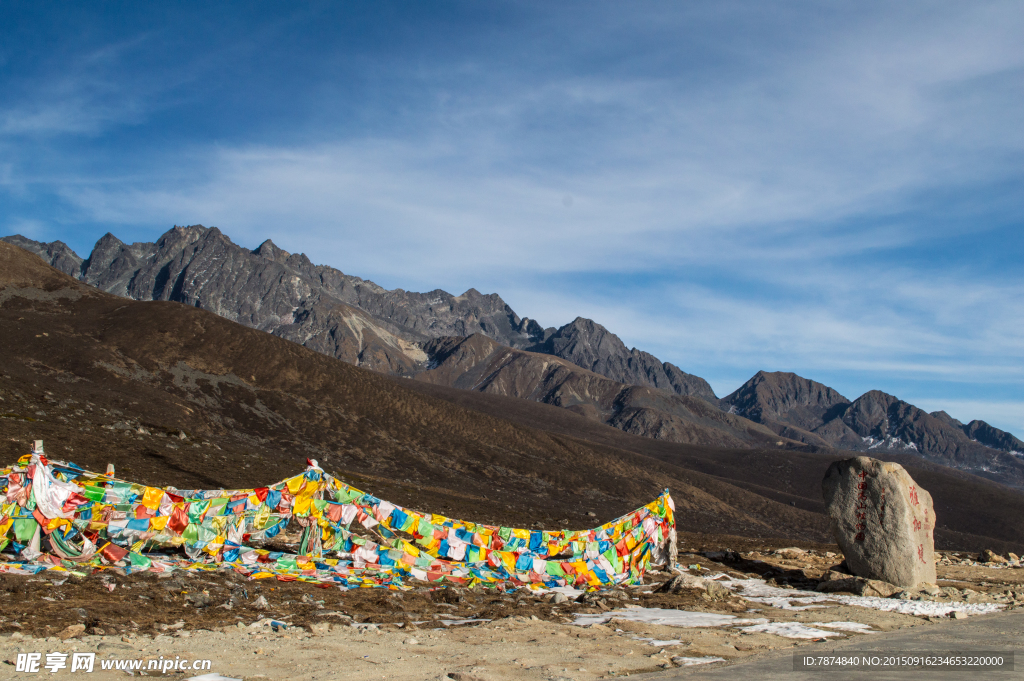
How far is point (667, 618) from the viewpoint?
10.6 metres

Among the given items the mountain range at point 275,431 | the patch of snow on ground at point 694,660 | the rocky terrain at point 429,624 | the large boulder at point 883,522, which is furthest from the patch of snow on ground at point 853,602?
the mountain range at point 275,431

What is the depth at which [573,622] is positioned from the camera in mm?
10039

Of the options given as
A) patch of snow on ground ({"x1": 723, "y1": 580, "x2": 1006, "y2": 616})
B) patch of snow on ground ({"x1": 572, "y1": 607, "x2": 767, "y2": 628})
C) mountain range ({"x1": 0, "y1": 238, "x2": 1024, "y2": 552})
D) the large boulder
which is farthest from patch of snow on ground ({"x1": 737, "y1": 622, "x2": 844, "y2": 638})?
mountain range ({"x1": 0, "y1": 238, "x2": 1024, "y2": 552})

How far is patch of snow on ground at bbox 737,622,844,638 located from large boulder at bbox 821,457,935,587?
5224 mm

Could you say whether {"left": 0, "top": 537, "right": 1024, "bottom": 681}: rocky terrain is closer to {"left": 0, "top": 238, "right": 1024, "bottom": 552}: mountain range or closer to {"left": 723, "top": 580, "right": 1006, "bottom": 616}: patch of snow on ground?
{"left": 723, "top": 580, "right": 1006, "bottom": 616}: patch of snow on ground

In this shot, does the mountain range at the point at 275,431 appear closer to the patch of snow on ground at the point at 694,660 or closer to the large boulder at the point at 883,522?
the large boulder at the point at 883,522

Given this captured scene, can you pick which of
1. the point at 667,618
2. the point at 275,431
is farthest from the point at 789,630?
the point at 275,431

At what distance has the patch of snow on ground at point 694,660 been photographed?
753cm

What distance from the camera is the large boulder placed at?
1415cm

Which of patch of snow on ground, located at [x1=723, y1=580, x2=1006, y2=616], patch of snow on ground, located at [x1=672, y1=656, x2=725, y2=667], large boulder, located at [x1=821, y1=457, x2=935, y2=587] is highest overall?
large boulder, located at [x1=821, y1=457, x2=935, y2=587]

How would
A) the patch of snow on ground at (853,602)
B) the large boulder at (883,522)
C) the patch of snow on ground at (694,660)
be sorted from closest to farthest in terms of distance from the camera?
the patch of snow on ground at (694,660), the patch of snow on ground at (853,602), the large boulder at (883,522)

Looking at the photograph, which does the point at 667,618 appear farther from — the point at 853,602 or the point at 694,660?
the point at 853,602

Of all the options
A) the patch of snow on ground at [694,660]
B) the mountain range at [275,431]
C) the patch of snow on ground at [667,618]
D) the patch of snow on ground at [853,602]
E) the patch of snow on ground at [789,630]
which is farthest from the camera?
the mountain range at [275,431]

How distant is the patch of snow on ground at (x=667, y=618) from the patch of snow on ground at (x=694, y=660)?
7.15 ft
